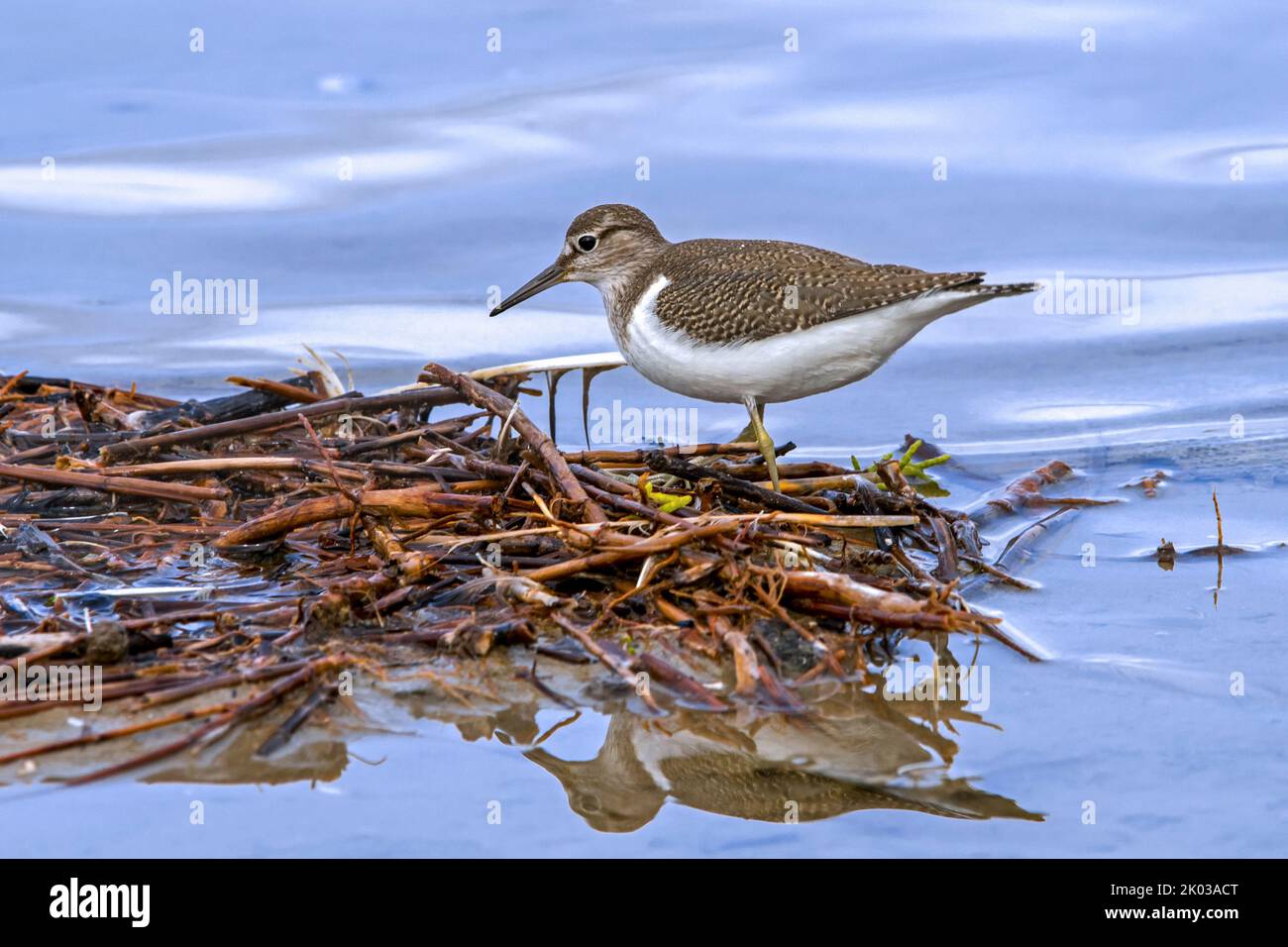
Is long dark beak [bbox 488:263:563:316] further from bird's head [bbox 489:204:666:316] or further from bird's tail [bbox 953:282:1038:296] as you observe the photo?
bird's tail [bbox 953:282:1038:296]

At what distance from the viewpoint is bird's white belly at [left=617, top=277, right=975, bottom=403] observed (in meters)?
6.99

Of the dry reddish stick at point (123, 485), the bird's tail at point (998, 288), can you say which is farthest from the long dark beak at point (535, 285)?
the bird's tail at point (998, 288)

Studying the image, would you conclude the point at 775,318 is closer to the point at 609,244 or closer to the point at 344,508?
the point at 609,244

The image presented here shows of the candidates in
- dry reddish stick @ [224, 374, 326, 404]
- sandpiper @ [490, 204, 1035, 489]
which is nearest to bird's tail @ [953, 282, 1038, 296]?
sandpiper @ [490, 204, 1035, 489]

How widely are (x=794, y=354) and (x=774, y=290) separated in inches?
14.3

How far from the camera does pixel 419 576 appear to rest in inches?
230

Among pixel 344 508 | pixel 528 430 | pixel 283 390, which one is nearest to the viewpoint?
pixel 344 508

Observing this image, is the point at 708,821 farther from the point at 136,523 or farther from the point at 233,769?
the point at 136,523

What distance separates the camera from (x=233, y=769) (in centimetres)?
465

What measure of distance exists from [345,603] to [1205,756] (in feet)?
10.1

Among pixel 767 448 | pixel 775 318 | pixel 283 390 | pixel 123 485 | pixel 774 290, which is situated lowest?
pixel 123 485

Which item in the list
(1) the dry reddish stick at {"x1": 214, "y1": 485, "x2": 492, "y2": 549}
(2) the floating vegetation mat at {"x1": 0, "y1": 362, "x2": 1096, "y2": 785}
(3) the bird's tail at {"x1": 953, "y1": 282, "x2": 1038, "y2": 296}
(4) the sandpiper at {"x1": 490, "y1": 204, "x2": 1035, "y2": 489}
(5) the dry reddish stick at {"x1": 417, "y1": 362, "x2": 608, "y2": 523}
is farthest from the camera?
(4) the sandpiper at {"x1": 490, "y1": 204, "x2": 1035, "y2": 489}

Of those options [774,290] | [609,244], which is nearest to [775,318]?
[774,290]

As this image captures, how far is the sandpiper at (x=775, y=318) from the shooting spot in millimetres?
6957
